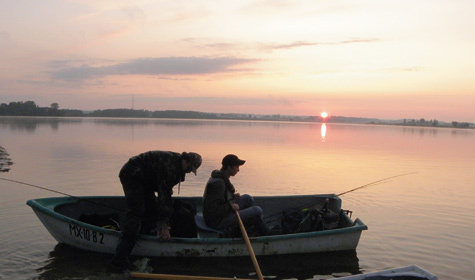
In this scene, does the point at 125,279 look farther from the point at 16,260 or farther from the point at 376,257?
the point at 376,257

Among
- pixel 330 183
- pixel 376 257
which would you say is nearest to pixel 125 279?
pixel 376 257

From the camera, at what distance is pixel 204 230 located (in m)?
8.11

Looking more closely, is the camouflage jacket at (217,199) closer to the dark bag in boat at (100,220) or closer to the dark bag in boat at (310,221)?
the dark bag in boat at (310,221)

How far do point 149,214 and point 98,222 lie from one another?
1435mm

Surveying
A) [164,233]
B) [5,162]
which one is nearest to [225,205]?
[164,233]

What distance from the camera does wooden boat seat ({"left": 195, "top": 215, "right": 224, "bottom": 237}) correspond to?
25.8 ft

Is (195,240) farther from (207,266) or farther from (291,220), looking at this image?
(291,220)

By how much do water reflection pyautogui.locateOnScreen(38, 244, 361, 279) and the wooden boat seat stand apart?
0.53 metres

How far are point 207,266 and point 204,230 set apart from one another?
0.70 meters

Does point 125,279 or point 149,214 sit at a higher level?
point 149,214

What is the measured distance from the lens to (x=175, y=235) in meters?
7.86

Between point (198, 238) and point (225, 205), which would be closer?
point (198, 238)

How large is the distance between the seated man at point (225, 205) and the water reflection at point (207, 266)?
2.18ft

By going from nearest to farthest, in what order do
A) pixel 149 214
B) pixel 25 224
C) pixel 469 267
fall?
1. pixel 149 214
2. pixel 469 267
3. pixel 25 224
